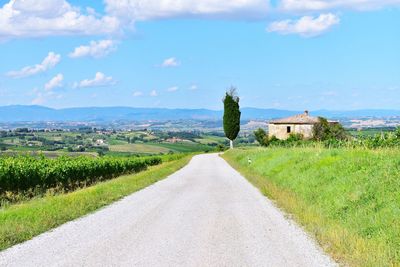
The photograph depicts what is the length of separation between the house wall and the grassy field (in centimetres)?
7197

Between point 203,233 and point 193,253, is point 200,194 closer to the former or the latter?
point 203,233

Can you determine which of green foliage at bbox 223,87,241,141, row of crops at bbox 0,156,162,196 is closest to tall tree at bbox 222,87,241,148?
green foliage at bbox 223,87,241,141

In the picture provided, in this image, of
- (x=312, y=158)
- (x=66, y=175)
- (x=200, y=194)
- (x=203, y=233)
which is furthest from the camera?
(x=66, y=175)

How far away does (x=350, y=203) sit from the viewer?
47.3 ft

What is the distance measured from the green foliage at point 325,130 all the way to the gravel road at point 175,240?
6547 cm

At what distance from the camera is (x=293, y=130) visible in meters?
98.6

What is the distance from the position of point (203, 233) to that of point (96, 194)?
9.90 m

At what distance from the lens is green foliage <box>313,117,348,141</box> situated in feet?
266

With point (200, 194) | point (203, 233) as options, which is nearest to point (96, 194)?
point (200, 194)

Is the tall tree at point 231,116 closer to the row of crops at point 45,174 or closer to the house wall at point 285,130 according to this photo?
the house wall at point 285,130

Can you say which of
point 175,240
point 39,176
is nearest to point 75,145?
point 39,176

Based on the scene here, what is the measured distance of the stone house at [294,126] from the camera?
3765 inches

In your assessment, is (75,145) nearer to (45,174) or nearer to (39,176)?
(45,174)

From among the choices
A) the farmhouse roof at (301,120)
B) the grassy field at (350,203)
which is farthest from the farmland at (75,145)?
the grassy field at (350,203)
